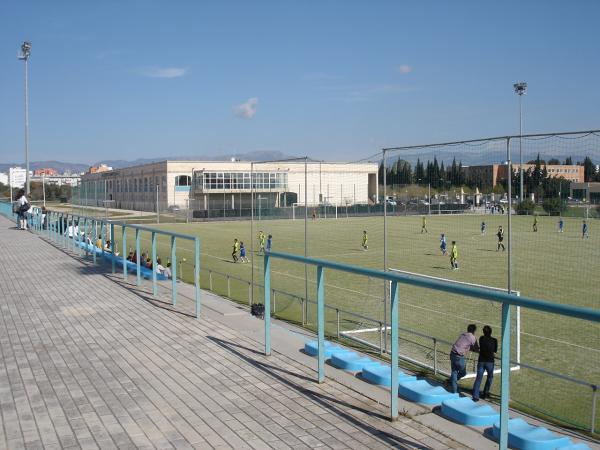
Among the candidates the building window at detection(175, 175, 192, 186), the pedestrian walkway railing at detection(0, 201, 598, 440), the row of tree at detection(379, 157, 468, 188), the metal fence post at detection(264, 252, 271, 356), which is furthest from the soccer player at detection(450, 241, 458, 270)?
the building window at detection(175, 175, 192, 186)

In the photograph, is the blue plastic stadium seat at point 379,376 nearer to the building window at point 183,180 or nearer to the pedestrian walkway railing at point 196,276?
→ the pedestrian walkway railing at point 196,276

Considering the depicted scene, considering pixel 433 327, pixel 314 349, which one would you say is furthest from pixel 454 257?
pixel 314 349

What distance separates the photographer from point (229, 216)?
Result: 2680 inches

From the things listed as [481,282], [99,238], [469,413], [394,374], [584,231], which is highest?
[584,231]

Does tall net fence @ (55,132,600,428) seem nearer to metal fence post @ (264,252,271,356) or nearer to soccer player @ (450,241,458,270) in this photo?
soccer player @ (450,241,458,270)

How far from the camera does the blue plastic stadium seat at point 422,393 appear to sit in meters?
6.52

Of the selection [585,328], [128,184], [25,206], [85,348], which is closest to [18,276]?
[85,348]

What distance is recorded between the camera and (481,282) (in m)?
25.6

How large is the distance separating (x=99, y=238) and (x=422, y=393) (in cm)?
2196

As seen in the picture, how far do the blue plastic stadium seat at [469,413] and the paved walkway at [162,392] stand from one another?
1.34ft

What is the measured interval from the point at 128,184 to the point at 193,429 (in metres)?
68.6

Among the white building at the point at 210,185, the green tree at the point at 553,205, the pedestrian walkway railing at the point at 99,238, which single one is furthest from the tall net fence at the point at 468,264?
the white building at the point at 210,185

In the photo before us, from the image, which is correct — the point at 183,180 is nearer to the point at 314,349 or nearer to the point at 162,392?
the point at 314,349

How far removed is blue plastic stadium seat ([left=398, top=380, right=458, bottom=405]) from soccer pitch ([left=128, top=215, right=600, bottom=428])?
4020mm
